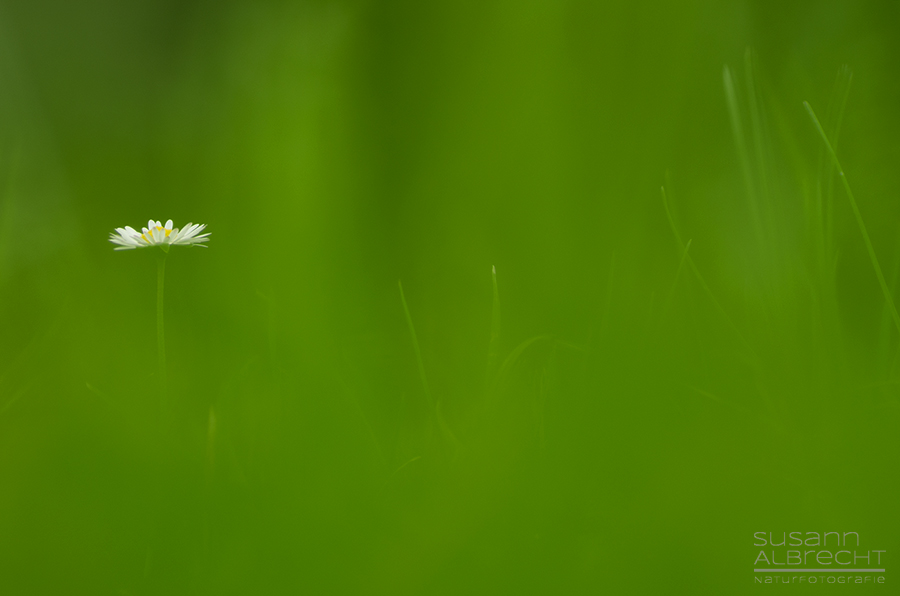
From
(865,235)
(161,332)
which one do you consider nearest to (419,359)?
(161,332)

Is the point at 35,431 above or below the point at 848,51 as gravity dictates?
below

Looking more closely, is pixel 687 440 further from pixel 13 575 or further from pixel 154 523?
pixel 13 575

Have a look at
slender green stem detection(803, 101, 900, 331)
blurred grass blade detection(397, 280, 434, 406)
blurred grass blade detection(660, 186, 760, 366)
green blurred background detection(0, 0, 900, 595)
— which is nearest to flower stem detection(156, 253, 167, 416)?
green blurred background detection(0, 0, 900, 595)

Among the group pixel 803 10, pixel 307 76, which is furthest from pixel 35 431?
pixel 803 10

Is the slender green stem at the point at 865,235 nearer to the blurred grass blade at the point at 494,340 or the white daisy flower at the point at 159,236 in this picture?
the blurred grass blade at the point at 494,340

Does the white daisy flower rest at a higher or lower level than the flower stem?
higher

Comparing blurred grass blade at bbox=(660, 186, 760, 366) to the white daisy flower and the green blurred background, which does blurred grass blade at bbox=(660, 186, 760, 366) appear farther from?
the white daisy flower

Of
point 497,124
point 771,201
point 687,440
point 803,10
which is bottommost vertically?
point 687,440
